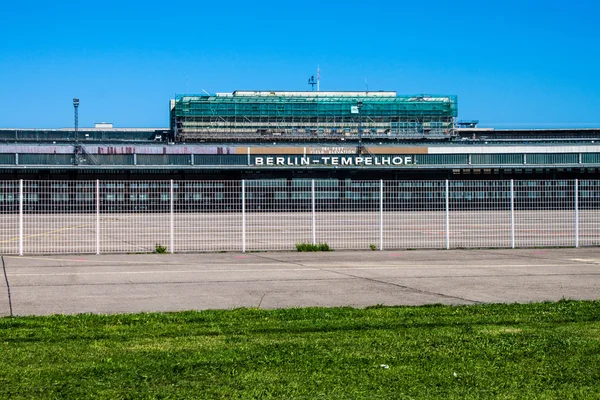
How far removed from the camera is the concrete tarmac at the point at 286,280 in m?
10.6

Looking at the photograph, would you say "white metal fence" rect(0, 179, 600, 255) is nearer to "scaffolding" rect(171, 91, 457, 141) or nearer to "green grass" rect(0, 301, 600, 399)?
"green grass" rect(0, 301, 600, 399)

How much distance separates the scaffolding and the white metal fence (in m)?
93.3

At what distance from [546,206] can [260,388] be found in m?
18.3

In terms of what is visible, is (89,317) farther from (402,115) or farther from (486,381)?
(402,115)

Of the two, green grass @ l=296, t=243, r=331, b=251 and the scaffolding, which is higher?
the scaffolding

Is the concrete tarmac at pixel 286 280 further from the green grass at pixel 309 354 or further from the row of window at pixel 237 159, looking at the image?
the row of window at pixel 237 159

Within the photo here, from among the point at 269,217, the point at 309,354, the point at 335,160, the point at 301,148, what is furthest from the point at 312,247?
the point at 301,148

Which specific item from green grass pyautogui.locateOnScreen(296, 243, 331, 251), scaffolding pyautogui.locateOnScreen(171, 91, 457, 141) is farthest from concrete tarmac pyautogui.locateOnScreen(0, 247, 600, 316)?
scaffolding pyautogui.locateOnScreen(171, 91, 457, 141)

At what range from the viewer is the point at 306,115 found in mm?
122625

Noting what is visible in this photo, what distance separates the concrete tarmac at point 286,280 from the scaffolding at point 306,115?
103 m

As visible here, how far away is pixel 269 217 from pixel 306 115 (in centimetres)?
9975

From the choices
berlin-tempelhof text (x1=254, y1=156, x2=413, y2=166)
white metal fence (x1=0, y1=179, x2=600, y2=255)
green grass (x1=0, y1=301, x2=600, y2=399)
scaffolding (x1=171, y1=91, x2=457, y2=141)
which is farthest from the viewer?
scaffolding (x1=171, y1=91, x2=457, y2=141)

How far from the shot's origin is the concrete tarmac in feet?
34.8

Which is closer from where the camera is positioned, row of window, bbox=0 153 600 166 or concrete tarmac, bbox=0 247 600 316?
concrete tarmac, bbox=0 247 600 316
